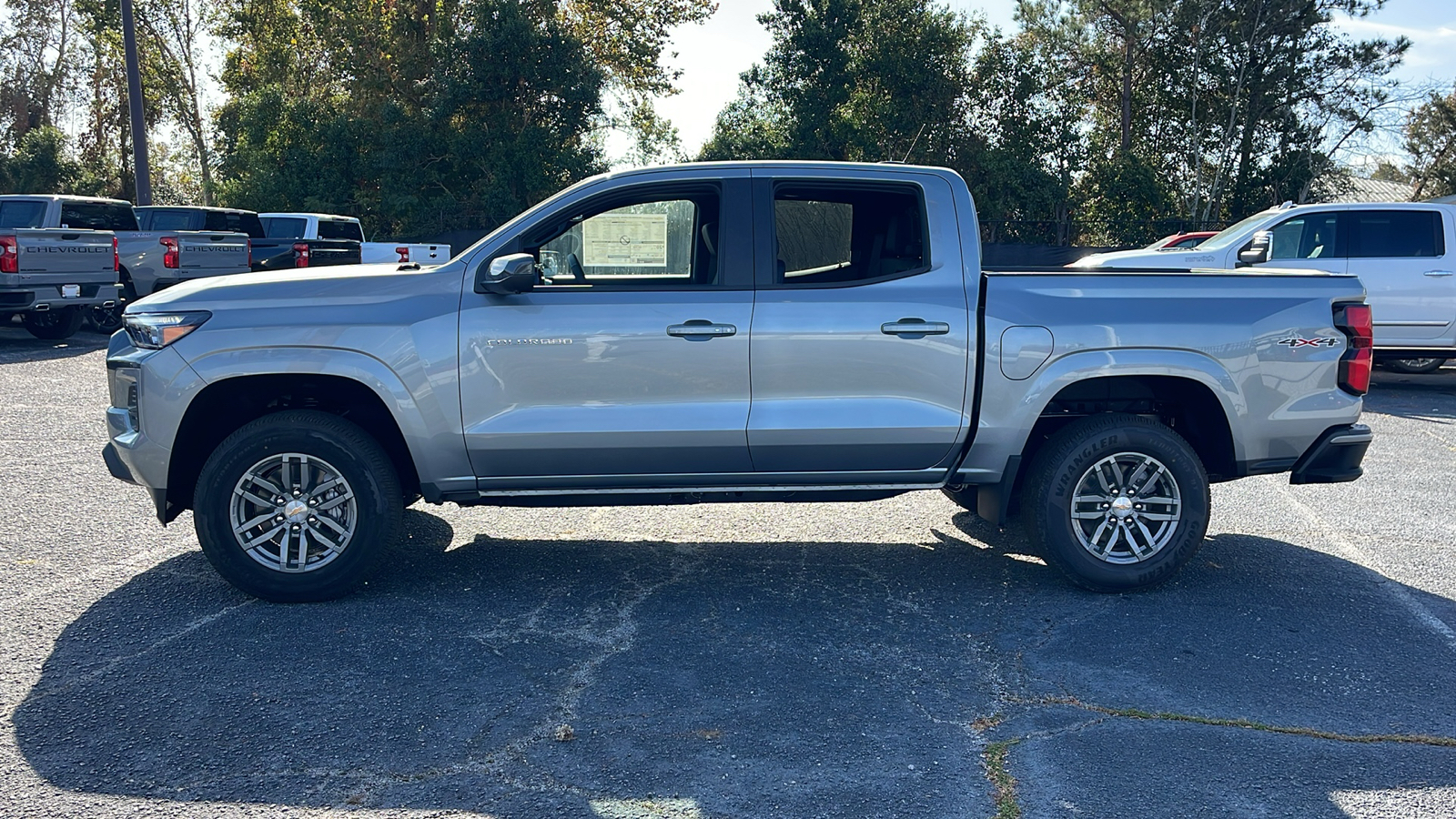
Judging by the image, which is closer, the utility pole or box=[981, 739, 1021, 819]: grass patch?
box=[981, 739, 1021, 819]: grass patch

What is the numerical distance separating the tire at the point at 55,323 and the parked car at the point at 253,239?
3.47 metres

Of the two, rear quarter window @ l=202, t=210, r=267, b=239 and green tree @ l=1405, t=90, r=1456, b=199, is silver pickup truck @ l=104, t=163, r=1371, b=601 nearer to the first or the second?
rear quarter window @ l=202, t=210, r=267, b=239

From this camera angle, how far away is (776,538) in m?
6.34

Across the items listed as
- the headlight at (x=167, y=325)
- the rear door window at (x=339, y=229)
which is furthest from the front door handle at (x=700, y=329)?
the rear door window at (x=339, y=229)

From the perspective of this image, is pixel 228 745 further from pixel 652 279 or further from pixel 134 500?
pixel 134 500

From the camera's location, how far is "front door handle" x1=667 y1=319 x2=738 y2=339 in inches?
200

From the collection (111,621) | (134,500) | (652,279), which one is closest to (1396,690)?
(652,279)

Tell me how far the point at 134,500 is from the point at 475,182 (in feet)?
84.8

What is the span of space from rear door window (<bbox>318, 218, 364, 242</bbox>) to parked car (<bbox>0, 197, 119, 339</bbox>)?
19.7 ft

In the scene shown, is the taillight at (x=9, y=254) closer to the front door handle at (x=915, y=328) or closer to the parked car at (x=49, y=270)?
the parked car at (x=49, y=270)

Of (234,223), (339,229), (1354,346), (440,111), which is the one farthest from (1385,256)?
(440,111)

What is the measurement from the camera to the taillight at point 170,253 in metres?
16.5

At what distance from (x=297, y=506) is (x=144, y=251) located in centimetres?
1360

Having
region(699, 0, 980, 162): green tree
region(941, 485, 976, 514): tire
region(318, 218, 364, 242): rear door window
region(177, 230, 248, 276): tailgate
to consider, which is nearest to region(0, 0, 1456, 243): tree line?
region(699, 0, 980, 162): green tree
